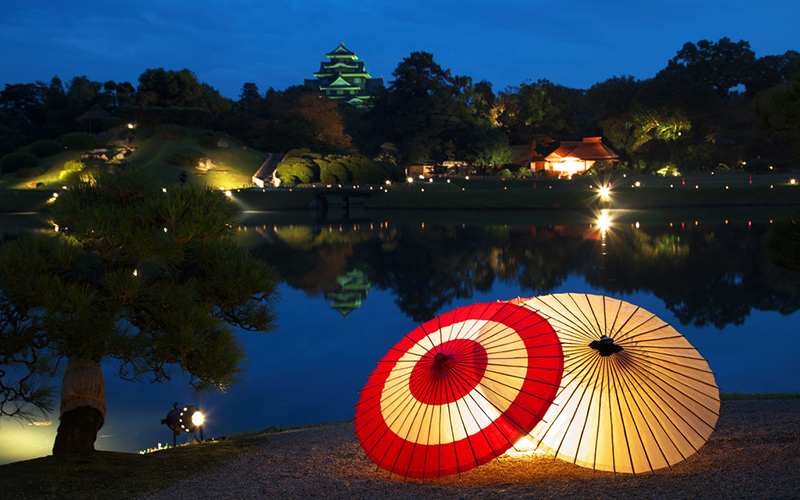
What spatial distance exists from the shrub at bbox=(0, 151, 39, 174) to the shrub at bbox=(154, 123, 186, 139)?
1014 cm

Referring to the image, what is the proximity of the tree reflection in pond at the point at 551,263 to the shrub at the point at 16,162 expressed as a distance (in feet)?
103

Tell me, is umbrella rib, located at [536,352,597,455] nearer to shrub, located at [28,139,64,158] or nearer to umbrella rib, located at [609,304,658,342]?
umbrella rib, located at [609,304,658,342]

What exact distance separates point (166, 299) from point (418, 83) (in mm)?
54189

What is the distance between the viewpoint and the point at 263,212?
152 feet

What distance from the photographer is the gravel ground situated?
427 centimetres

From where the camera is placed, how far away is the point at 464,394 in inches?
175

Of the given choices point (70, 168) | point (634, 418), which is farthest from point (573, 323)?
point (70, 168)

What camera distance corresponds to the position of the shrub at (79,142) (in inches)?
2175

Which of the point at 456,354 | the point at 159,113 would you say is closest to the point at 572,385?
the point at 456,354

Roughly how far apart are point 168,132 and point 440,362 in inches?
2316

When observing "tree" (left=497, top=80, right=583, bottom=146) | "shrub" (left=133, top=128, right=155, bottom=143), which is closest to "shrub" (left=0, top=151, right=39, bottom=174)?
"shrub" (left=133, top=128, right=155, bottom=143)

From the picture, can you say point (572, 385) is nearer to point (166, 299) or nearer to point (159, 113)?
point (166, 299)

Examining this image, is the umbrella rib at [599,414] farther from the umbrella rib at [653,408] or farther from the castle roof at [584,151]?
the castle roof at [584,151]

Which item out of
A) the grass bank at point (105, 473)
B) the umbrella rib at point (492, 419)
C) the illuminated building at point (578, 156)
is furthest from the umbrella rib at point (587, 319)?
the illuminated building at point (578, 156)
